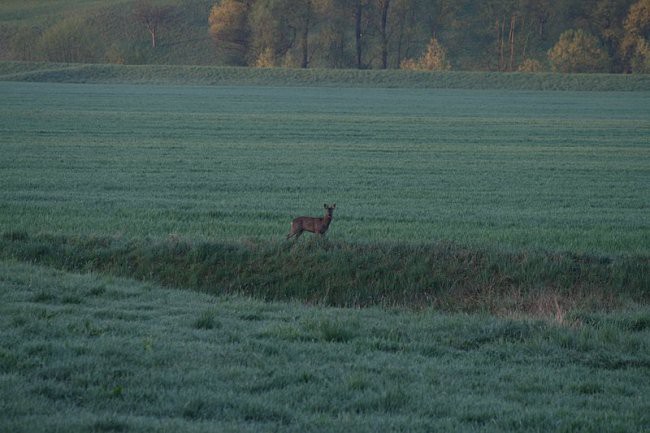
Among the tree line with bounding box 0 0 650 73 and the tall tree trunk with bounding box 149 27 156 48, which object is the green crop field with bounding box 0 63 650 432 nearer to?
the tree line with bounding box 0 0 650 73

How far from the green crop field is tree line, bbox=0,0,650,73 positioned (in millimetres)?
70396

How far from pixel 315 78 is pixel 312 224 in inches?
2957

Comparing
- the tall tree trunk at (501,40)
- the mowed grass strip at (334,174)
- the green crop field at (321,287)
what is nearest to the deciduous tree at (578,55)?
the tall tree trunk at (501,40)

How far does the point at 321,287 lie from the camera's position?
509 inches

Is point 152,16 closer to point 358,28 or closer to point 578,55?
point 358,28

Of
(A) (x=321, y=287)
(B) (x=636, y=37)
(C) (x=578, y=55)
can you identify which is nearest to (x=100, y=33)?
(C) (x=578, y=55)

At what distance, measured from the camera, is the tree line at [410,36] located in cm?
9831

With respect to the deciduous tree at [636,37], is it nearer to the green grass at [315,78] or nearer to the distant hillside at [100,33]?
the green grass at [315,78]

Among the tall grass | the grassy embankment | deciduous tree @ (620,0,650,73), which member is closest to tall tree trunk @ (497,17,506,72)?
deciduous tree @ (620,0,650,73)

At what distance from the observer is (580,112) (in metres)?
51.8

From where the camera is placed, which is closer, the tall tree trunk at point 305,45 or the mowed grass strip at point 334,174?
the mowed grass strip at point 334,174

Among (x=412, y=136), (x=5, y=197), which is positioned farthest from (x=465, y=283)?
(x=412, y=136)

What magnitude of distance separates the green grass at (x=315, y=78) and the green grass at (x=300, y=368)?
76.1m

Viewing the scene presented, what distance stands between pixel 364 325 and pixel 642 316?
11.3ft
